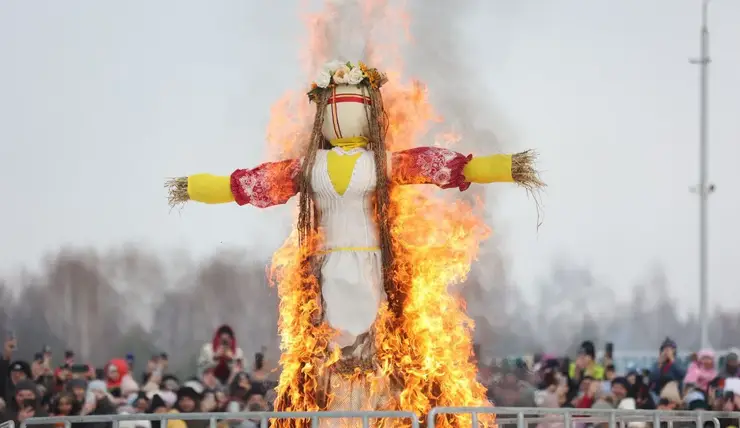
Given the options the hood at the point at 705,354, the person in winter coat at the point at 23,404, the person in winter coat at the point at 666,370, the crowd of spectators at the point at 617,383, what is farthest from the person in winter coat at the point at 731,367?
the person in winter coat at the point at 23,404

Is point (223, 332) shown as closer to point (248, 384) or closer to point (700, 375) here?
point (248, 384)

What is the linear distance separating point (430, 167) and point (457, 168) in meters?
0.14

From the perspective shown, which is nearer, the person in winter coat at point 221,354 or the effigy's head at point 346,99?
the effigy's head at point 346,99

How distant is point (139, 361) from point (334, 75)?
4034 millimetres

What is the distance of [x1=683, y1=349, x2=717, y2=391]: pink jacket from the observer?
902 cm

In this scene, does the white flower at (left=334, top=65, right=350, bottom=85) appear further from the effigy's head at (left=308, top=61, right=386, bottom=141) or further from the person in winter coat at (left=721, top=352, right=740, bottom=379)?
the person in winter coat at (left=721, top=352, right=740, bottom=379)

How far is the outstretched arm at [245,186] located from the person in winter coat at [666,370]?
156 inches

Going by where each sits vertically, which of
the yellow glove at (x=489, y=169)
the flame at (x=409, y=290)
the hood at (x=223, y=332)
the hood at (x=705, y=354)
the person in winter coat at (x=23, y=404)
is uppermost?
the yellow glove at (x=489, y=169)

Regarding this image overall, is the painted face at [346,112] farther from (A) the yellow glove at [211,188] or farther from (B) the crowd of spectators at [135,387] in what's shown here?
(B) the crowd of spectators at [135,387]

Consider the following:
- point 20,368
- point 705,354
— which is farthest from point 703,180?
point 20,368

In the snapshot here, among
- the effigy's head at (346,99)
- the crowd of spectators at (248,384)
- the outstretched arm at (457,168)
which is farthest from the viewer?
the crowd of spectators at (248,384)

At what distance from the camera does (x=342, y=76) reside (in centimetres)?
630

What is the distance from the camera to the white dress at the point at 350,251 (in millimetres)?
6078

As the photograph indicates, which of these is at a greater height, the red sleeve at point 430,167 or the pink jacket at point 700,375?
the red sleeve at point 430,167
